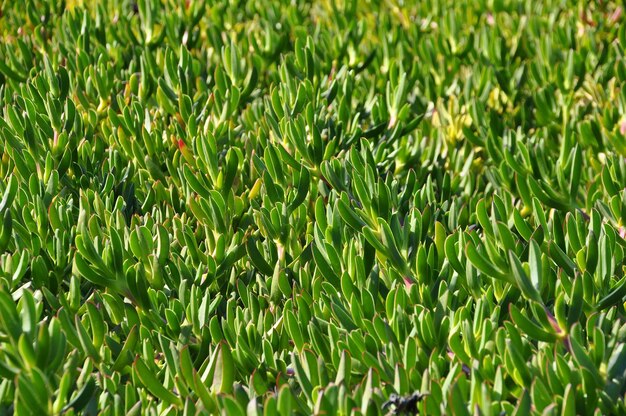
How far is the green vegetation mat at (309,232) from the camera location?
1343mm

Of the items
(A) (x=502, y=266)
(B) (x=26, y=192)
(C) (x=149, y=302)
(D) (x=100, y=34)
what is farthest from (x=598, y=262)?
(D) (x=100, y=34)

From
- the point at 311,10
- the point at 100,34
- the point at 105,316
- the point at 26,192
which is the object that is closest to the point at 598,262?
the point at 105,316

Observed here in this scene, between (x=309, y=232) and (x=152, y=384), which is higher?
(x=152, y=384)

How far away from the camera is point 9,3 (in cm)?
346

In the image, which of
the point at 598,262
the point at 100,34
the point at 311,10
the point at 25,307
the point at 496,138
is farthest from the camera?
the point at 311,10

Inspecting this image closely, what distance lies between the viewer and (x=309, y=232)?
6.21ft

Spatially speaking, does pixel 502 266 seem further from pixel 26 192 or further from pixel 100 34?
pixel 100 34

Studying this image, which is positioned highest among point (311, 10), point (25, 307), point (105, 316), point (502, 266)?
point (25, 307)

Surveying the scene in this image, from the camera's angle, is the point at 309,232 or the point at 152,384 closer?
the point at 152,384

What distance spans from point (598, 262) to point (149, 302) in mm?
828

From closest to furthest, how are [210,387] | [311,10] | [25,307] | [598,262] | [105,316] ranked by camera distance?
[25,307] < [210,387] < [598,262] < [105,316] < [311,10]

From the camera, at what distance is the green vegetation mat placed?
1.34 meters

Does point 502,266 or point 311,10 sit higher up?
point 502,266

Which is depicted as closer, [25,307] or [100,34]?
[25,307]
